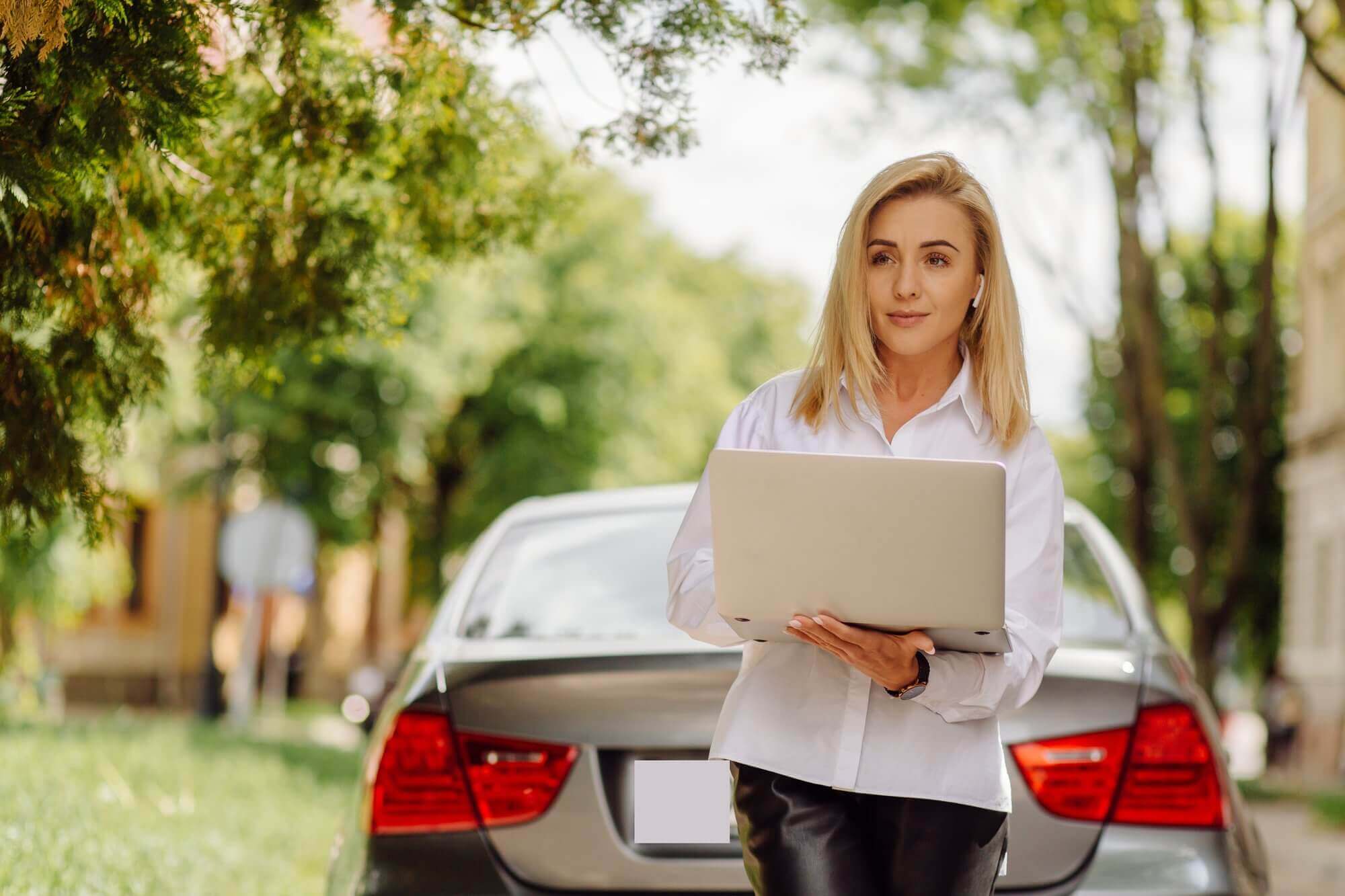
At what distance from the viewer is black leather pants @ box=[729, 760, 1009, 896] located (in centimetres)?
253

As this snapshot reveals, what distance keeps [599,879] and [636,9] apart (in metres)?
1.82

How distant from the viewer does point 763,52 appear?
12.2 feet

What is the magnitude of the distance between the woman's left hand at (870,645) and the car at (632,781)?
1.02 meters

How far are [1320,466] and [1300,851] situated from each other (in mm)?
16474

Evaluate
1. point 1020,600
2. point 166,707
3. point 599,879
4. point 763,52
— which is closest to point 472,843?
point 599,879

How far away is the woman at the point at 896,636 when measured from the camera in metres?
2.53

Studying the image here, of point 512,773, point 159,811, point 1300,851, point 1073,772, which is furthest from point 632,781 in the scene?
point 1300,851

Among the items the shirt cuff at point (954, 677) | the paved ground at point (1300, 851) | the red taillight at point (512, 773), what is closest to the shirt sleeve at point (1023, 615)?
the shirt cuff at point (954, 677)

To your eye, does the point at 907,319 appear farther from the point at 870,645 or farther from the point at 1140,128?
the point at 1140,128

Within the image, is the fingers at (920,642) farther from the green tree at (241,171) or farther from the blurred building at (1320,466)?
the blurred building at (1320,466)

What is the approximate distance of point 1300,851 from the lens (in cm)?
1275

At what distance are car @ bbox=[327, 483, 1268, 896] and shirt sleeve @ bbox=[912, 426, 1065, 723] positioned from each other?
913 mm

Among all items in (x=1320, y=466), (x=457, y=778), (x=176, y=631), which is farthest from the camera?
(x=176, y=631)

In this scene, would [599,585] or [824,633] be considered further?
[599,585]
